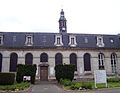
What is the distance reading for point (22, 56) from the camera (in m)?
38.8

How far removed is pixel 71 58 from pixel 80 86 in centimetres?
1756

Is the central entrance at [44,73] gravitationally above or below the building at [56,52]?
below

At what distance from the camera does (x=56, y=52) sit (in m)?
39.5

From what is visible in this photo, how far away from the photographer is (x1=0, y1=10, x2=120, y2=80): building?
127 feet

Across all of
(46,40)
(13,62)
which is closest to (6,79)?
(13,62)

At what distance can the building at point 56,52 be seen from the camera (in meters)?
38.7

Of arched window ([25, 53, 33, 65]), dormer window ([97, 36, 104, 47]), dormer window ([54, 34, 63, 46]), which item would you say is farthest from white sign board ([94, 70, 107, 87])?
dormer window ([97, 36, 104, 47])

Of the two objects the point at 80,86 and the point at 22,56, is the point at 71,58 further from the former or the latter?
the point at 80,86

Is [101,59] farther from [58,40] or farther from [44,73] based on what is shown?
[44,73]

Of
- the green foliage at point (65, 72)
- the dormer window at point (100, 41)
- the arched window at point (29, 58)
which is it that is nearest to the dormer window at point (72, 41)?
the dormer window at point (100, 41)
